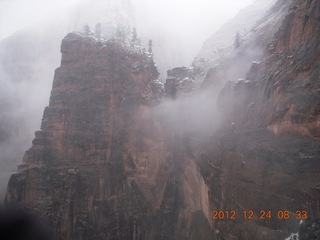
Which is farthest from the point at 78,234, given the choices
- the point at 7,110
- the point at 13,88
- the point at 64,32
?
the point at 64,32

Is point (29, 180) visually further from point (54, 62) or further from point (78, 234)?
point (54, 62)

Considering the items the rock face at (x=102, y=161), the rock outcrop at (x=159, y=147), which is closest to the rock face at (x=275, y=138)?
the rock outcrop at (x=159, y=147)

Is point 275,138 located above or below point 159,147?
below

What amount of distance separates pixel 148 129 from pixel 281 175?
20.5 metres

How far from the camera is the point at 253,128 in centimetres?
2338
